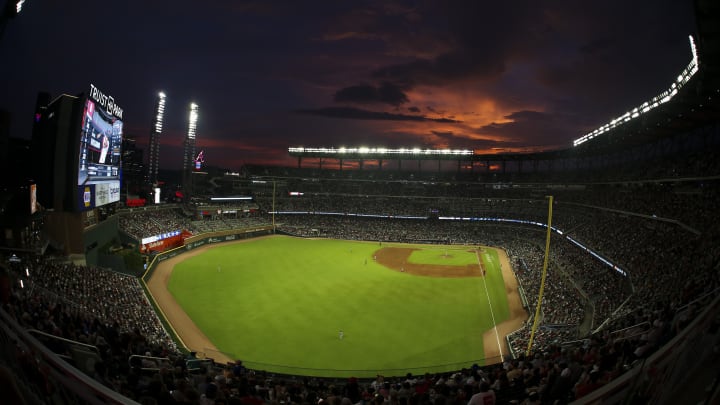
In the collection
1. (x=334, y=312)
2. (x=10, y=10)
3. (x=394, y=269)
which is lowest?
(x=334, y=312)

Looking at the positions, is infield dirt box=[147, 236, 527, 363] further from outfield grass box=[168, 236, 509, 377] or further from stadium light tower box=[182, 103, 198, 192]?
stadium light tower box=[182, 103, 198, 192]

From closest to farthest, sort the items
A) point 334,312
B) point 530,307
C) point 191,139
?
point 530,307
point 334,312
point 191,139

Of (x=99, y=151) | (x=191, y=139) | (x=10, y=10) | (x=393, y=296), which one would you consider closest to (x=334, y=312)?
(x=393, y=296)

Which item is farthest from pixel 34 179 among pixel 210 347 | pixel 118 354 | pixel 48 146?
pixel 118 354

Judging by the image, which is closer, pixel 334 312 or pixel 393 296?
pixel 334 312

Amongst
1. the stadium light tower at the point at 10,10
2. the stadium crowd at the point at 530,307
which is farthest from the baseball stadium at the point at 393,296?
the stadium light tower at the point at 10,10

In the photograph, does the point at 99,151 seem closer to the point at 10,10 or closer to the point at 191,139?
the point at 10,10

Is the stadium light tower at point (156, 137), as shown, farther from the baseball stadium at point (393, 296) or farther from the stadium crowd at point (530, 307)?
the stadium crowd at point (530, 307)
